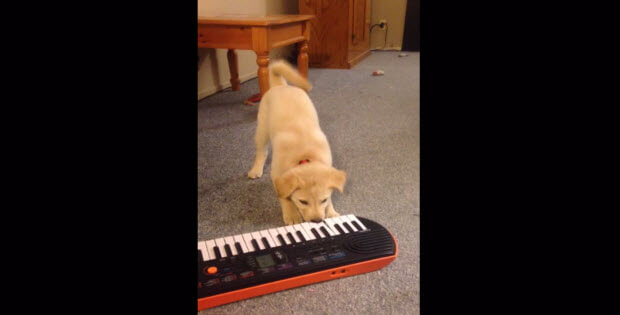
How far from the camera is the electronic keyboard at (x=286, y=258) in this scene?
829 mm

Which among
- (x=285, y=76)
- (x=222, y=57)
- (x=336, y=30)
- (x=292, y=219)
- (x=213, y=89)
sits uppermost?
(x=336, y=30)

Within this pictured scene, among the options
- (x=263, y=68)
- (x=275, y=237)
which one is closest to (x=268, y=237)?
(x=275, y=237)

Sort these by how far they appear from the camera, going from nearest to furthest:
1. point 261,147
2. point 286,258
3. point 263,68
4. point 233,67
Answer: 1. point 286,258
2. point 261,147
3. point 263,68
4. point 233,67

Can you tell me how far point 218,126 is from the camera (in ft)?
6.95

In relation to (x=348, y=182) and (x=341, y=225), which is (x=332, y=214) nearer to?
(x=341, y=225)

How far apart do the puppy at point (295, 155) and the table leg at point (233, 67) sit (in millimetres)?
979

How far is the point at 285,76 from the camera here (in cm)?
183

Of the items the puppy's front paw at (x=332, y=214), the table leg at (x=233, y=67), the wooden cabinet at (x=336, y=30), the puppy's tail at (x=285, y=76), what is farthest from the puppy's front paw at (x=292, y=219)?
the wooden cabinet at (x=336, y=30)

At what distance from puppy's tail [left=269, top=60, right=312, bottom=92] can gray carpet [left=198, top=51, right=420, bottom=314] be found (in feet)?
1.15

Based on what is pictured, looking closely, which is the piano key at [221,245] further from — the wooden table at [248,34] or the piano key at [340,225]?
the wooden table at [248,34]

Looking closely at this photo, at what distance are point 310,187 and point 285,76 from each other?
2.97 ft

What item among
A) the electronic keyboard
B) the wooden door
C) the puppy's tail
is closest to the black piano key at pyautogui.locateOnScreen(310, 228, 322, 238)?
the electronic keyboard

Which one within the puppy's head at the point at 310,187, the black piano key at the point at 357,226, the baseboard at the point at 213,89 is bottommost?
the black piano key at the point at 357,226
